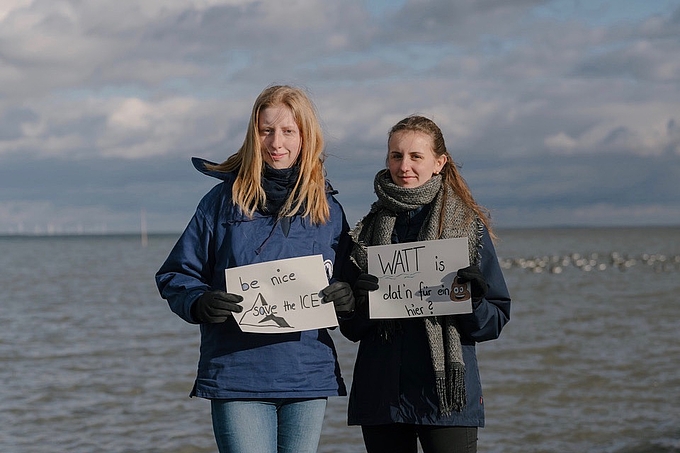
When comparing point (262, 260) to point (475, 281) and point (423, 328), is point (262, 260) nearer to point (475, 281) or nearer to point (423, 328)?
point (423, 328)

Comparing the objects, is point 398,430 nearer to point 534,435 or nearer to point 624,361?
point 534,435

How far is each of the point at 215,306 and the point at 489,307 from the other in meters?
1.22

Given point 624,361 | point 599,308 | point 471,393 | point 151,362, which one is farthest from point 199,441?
point 599,308

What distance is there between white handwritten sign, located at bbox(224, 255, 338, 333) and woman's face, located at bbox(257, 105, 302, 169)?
463 millimetres

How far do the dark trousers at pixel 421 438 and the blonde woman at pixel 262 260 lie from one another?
0.30 m

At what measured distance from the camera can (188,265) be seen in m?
3.84

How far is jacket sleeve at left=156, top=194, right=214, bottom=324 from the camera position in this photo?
12.5ft

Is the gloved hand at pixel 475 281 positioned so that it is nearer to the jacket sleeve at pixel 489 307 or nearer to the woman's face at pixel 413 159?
the jacket sleeve at pixel 489 307

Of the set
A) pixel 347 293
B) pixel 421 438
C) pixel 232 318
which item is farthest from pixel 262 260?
pixel 421 438

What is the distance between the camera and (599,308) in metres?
21.4

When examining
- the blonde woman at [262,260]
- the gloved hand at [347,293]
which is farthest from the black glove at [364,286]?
the blonde woman at [262,260]

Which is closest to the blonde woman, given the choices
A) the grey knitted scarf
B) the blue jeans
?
the blue jeans

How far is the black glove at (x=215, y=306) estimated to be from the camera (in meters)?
3.66

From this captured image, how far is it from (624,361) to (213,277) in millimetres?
10768
